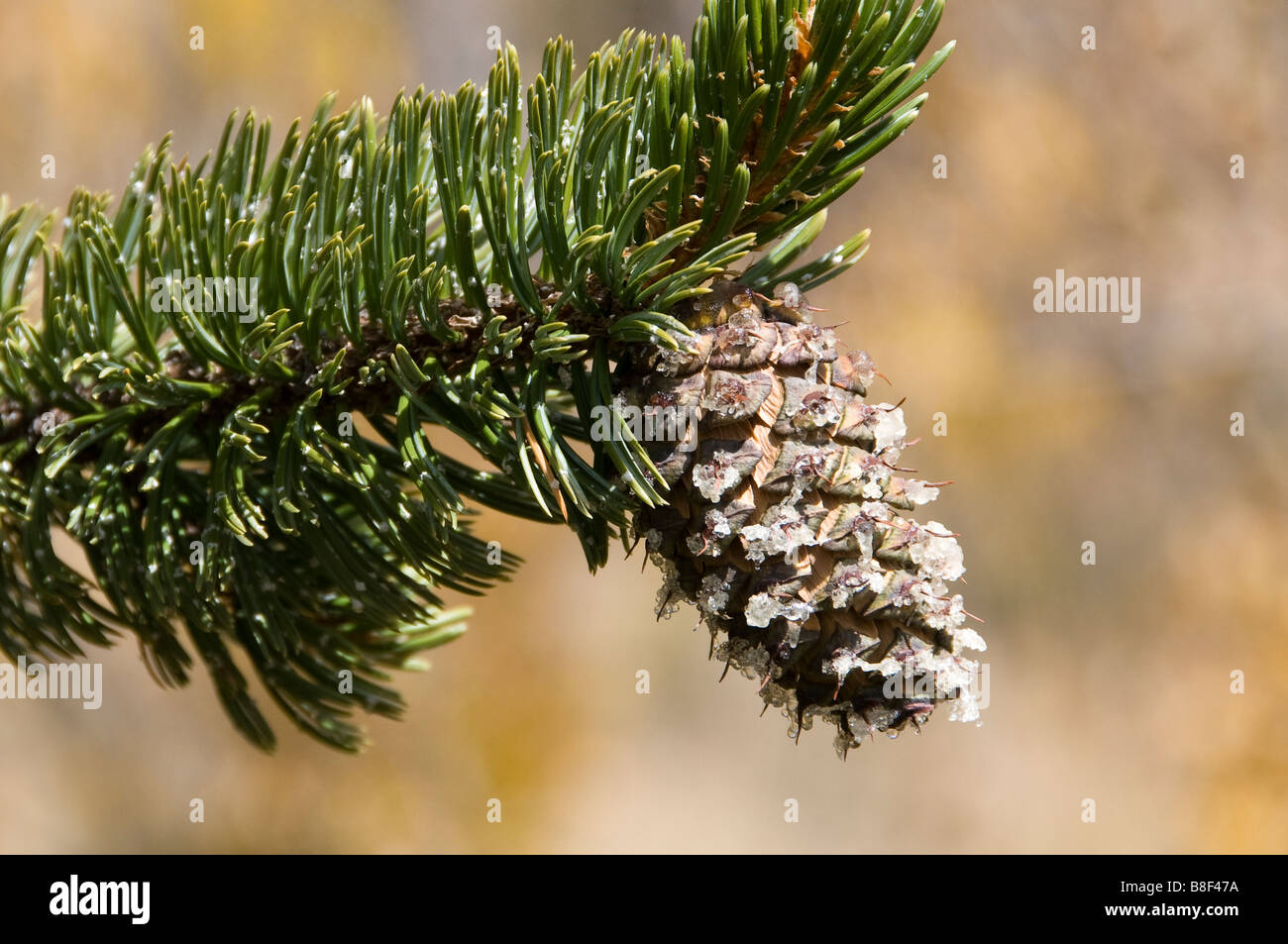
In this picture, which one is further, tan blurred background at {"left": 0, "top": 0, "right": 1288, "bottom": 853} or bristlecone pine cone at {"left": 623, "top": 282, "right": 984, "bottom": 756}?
tan blurred background at {"left": 0, "top": 0, "right": 1288, "bottom": 853}

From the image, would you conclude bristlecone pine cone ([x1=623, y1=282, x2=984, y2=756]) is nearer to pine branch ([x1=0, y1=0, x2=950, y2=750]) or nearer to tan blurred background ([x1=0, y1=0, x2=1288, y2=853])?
pine branch ([x1=0, y1=0, x2=950, y2=750])

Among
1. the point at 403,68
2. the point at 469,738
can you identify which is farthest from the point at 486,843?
the point at 403,68

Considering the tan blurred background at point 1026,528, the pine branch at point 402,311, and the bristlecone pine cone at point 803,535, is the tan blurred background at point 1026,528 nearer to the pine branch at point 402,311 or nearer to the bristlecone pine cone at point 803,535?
the pine branch at point 402,311

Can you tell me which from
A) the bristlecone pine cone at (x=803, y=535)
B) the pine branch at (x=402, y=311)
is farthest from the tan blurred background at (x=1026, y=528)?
the bristlecone pine cone at (x=803, y=535)

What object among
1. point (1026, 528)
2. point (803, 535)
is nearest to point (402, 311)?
point (803, 535)

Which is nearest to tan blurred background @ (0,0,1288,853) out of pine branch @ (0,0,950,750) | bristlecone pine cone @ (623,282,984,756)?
pine branch @ (0,0,950,750)
